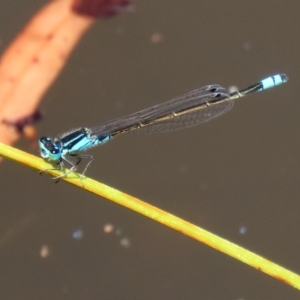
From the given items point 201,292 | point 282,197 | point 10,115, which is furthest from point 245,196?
point 10,115

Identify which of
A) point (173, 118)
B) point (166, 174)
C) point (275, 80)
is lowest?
point (173, 118)

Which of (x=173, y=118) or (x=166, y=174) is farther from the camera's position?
(x=166, y=174)

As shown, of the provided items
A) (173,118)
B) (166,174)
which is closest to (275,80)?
(173,118)

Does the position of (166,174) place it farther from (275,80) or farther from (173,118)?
(275,80)

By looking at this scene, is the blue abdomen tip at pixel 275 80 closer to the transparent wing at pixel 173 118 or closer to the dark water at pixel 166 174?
the transparent wing at pixel 173 118

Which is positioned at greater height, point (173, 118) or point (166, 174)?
point (166, 174)

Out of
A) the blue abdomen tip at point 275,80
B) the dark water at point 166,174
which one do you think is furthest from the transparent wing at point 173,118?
the dark water at point 166,174

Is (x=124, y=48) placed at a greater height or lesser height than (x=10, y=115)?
greater

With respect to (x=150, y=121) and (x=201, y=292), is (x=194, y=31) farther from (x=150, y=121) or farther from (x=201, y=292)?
(x=201, y=292)

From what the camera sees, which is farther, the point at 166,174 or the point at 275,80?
the point at 166,174

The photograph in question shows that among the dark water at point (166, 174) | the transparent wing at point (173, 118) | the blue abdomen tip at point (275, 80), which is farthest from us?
the dark water at point (166, 174)

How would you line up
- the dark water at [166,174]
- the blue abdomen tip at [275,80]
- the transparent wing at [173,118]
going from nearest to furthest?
the transparent wing at [173,118] < the blue abdomen tip at [275,80] < the dark water at [166,174]
